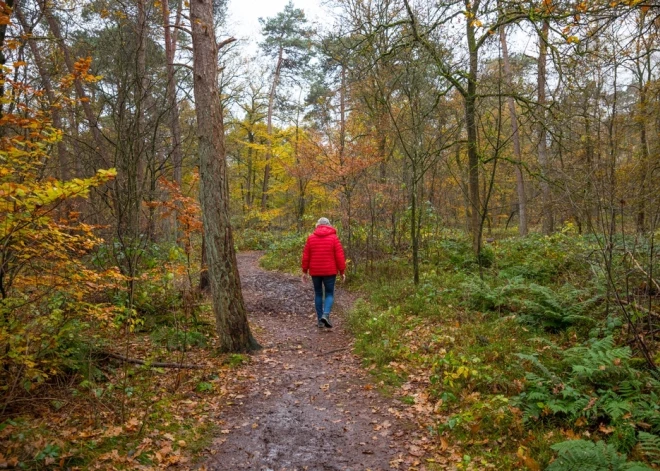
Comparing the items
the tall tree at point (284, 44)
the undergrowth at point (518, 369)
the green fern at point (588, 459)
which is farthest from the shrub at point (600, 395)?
the tall tree at point (284, 44)

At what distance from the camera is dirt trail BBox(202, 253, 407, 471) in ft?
12.5

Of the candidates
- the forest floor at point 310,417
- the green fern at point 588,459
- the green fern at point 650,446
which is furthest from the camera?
the forest floor at point 310,417

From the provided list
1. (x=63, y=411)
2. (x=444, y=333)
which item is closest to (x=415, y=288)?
(x=444, y=333)

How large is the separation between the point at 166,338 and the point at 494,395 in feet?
16.7

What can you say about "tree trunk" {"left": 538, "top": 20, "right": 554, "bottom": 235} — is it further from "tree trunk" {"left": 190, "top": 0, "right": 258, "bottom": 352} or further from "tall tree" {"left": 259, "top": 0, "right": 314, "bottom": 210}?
"tall tree" {"left": 259, "top": 0, "right": 314, "bottom": 210}

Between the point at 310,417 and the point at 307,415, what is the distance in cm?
6

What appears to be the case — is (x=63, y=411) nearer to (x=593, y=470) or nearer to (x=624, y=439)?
(x=593, y=470)

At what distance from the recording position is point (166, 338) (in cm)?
662

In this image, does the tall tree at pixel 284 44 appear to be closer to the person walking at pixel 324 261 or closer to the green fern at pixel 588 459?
the person walking at pixel 324 261

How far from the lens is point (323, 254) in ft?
A: 26.6

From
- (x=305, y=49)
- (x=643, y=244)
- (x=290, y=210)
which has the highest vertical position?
(x=305, y=49)

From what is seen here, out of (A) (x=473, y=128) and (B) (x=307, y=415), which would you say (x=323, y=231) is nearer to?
(B) (x=307, y=415)

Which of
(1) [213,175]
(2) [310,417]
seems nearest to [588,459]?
(2) [310,417]

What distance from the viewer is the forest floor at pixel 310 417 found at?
3.80 m
